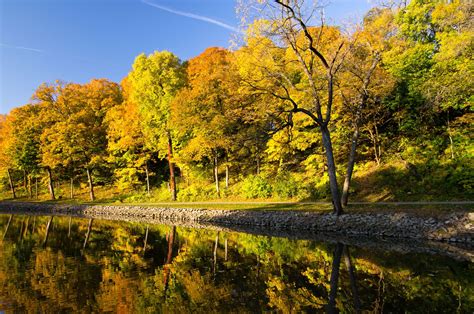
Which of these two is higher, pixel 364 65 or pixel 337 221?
pixel 364 65

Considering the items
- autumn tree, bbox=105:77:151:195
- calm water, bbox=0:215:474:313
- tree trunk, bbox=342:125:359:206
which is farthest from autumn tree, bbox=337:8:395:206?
autumn tree, bbox=105:77:151:195

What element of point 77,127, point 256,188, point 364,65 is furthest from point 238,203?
point 77,127

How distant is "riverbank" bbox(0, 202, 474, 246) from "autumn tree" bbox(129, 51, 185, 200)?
20.4 ft

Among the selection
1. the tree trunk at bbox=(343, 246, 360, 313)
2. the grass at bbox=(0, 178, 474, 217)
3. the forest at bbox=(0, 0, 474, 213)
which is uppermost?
the forest at bbox=(0, 0, 474, 213)

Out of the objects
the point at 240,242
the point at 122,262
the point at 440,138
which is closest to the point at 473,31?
the point at 440,138

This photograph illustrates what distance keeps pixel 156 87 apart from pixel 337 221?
1955 centimetres

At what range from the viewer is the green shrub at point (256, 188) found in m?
25.9

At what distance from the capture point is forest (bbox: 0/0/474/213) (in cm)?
1784

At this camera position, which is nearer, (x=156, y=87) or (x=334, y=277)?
(x=334, y=277)

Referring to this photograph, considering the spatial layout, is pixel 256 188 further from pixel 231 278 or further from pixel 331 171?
pixel 231 278

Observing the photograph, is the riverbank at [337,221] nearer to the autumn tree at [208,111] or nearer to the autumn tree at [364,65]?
the autumn tree at [364,65]

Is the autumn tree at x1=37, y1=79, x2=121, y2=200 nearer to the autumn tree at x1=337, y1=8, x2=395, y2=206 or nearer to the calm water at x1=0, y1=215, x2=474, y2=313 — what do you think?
the calm water at x1=0, y1=215, x2=474, y2=313

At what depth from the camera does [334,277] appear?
30.8 ft

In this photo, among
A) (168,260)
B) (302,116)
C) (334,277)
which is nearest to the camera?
(334,277)
